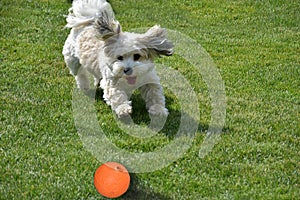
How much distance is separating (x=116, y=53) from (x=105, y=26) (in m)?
0.26

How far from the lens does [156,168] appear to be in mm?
4012

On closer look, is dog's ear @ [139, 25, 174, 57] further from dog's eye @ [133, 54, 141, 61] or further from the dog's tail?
the dog's tail

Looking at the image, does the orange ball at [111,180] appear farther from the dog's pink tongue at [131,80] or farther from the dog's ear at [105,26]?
the dog's ear at [105,26]

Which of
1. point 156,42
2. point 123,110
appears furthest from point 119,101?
point 156,42

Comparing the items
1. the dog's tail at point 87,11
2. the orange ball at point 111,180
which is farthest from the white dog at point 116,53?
the orange ball at point 111,180

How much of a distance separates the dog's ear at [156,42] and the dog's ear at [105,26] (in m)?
0.26

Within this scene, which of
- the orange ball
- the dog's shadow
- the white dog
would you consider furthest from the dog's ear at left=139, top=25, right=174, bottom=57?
the orange ball

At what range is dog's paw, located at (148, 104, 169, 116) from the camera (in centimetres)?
477

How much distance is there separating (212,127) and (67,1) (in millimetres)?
4707

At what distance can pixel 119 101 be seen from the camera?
479 cm

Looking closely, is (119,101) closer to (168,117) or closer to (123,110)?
(123,110)

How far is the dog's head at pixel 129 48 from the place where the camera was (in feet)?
14.8

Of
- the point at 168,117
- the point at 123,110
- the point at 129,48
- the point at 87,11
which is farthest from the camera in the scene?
the point at 87,11

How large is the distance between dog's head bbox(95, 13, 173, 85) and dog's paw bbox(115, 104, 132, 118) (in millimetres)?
233
